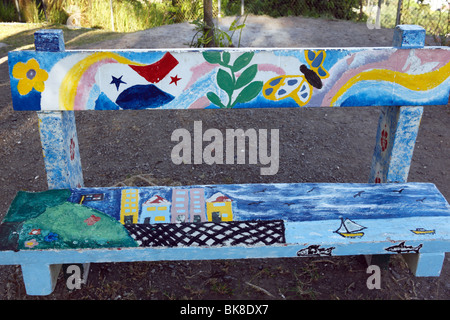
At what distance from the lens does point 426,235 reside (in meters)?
2.15

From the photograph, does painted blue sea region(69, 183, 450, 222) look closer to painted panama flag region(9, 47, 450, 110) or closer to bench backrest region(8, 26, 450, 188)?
bench backrest region(8, 26, 450, 188)

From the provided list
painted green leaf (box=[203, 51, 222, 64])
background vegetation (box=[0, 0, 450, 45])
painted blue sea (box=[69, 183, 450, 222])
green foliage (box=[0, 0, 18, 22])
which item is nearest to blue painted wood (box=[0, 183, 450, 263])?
painted blue sea (box=[69, 183, 450, 222])

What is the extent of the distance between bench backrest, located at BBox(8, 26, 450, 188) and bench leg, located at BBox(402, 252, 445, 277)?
64 cm

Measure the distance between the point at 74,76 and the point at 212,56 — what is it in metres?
0.73

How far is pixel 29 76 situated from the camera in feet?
7.55

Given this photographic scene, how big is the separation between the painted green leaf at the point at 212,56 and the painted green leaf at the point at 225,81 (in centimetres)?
6

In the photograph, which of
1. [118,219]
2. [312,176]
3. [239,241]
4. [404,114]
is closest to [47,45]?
[118,219]

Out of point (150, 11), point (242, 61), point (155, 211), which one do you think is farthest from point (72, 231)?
point (150, 11)

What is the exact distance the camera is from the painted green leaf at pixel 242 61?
7.79ft

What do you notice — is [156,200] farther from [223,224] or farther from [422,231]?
[422,231]

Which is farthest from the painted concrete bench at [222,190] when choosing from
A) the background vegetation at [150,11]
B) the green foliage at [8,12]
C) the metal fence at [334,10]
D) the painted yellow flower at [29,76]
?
the green foliage at [8,12]

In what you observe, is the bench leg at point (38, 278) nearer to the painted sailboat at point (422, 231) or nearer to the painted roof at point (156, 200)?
the painted roof at point (156, 200)

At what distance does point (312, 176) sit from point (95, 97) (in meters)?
1.91

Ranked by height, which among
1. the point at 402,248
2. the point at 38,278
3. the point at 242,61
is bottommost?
the point at 38,278
